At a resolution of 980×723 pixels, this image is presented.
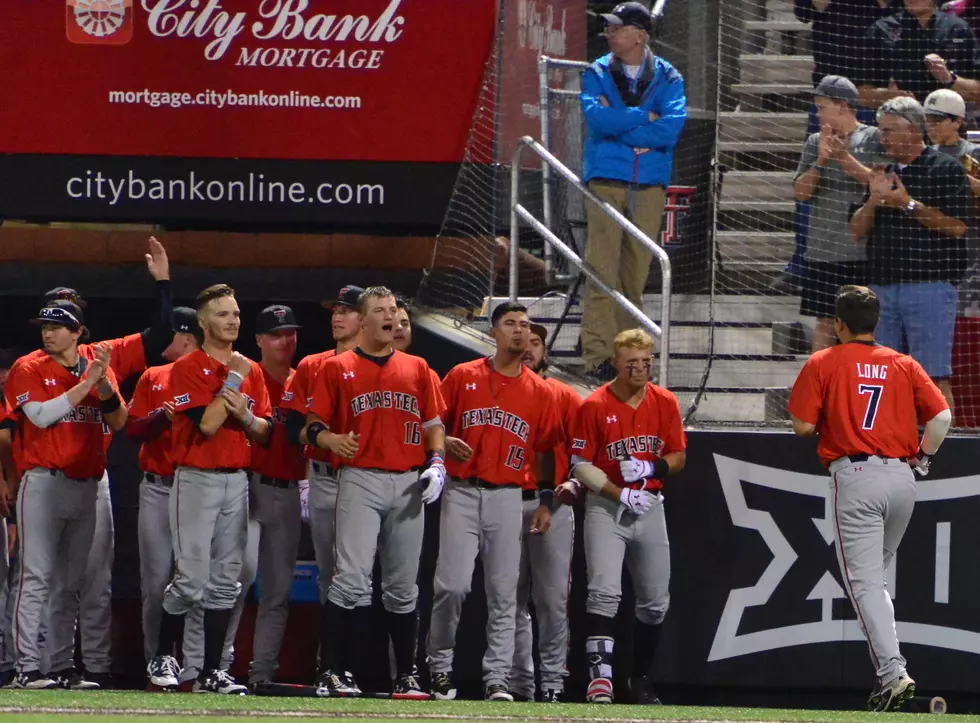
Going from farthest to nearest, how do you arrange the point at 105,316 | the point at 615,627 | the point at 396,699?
1. the point at 105,316
2. the point at 615,627
3. the point at 396,699

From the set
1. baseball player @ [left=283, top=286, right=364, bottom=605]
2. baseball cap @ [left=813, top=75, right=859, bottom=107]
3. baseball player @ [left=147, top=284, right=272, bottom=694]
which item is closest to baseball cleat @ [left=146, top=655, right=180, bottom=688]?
baseball player @ [left=147, top=284, right=272, bottom=694]

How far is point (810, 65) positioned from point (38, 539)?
7.06m

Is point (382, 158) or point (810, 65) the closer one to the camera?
point (382, 158)

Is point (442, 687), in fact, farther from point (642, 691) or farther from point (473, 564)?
point (642, 691)

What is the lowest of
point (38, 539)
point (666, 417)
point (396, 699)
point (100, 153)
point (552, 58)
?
point (396, 699)

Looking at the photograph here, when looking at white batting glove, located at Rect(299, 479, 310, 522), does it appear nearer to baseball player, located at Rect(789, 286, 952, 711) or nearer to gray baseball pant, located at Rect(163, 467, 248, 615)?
gray baseball pant, located at Rect(163, 467, 248, 615)

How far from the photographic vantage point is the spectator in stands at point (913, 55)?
10188 mm

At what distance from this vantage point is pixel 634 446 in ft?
25.9

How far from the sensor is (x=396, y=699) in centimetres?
752

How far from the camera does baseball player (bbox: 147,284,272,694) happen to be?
7629 mm

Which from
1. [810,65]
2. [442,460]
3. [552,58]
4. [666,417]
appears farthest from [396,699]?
[810,65]

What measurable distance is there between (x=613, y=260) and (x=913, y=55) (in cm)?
263

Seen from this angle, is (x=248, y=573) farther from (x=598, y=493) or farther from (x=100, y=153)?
(x=100, y=153)

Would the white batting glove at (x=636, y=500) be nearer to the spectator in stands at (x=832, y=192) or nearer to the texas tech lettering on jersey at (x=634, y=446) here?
the texas tech lettering on jersey at (x=634, y=446)
